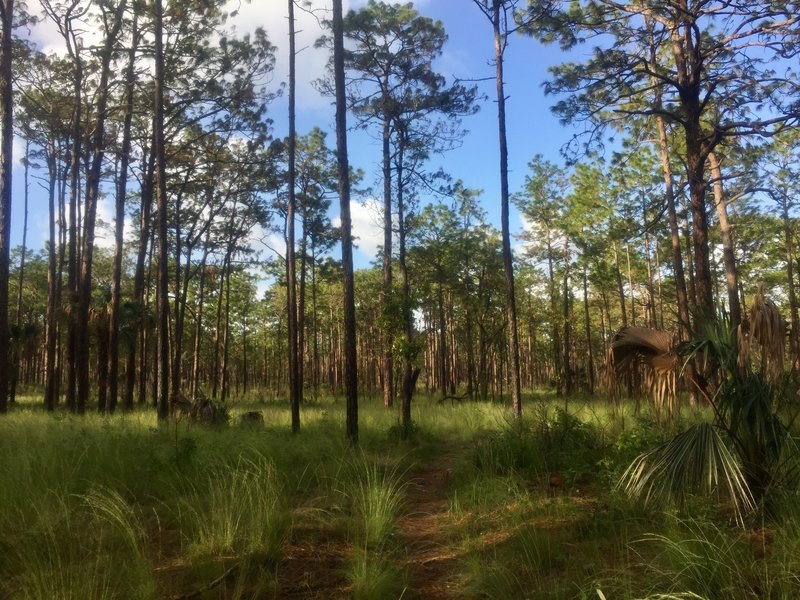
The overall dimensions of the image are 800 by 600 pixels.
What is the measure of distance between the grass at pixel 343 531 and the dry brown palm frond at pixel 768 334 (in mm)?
1082

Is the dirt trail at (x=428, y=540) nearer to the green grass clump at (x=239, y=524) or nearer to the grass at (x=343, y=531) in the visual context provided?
the grass at (x=343, y=531)

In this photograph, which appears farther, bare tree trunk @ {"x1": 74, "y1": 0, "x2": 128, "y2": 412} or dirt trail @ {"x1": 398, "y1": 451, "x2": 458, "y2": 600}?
bare tree trunk @ {"x1": 74, "y1": 0, "x2": 128, "y2": 412}

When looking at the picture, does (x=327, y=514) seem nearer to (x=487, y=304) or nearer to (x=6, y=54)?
(x=6, y=54)

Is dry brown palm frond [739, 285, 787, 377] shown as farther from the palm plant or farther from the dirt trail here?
the dirt trail

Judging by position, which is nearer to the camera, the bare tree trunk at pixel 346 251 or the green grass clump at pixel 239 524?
the green grass clump at pixel 239 524

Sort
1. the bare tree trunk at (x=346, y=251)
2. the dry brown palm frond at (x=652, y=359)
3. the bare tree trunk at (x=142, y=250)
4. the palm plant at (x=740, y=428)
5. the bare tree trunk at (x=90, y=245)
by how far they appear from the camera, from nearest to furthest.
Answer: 1. the palm plant at (x=740, y=428)
2. the dry brown palm frond at (x=652, y=359)
3. the bare tree trunk at (x=346, y=251)
4. the bare tree trunk at (x=90, y=245)
5. the bare tree trunk at (x=142, y=250)

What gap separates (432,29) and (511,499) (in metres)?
17.2

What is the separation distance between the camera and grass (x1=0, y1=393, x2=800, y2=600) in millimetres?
3684

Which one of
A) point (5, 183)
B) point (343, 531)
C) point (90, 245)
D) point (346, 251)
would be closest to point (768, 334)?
point (343, 531)

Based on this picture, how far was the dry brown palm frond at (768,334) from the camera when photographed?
4598 millimetres

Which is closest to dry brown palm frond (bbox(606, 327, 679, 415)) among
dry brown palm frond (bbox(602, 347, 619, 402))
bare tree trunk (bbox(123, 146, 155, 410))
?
dry brown palm frond (bbox(602, 347, 619, 402))

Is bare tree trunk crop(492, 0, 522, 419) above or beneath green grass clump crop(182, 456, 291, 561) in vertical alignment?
above

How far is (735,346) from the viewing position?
187 inches

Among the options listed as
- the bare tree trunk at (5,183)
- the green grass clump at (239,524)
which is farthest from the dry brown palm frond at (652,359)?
the bare tree trunk at (5,183)
